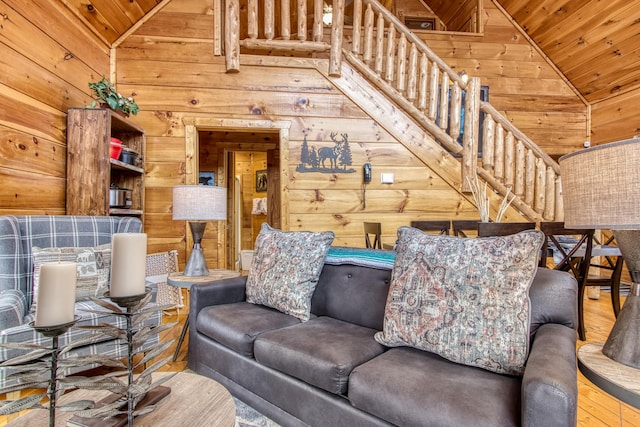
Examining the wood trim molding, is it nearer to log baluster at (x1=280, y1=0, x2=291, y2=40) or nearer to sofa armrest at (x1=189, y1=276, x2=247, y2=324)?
log baluster at (x1=280, y1=0, x2=291, y2=40)

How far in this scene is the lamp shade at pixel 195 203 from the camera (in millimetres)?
2547

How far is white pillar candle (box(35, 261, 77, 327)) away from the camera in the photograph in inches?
30.4

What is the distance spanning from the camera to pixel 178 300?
357 cm

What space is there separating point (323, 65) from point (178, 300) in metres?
3.02

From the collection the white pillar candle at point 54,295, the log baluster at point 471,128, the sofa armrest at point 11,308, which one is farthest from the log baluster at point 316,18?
the white pillar candle at point 54,295

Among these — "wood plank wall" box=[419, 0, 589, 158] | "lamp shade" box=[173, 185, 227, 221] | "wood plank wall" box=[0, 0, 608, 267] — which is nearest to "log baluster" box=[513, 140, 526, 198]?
"wood plank wall" box=[0, 0, 608, 267]

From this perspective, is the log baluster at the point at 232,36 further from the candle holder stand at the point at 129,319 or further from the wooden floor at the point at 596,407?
the candle holder stand at the point at 129,319

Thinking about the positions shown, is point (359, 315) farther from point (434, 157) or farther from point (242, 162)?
point (242, 162)

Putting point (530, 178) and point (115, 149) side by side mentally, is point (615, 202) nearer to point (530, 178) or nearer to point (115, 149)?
point (530, 178)

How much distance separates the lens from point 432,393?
1123 mm

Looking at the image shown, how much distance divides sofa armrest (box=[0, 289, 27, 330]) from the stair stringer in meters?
3.41

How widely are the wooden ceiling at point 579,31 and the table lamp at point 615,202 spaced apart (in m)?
3.99

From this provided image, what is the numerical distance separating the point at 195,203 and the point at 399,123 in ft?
8.43

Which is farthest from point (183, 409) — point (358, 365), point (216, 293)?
point (216, 293)
